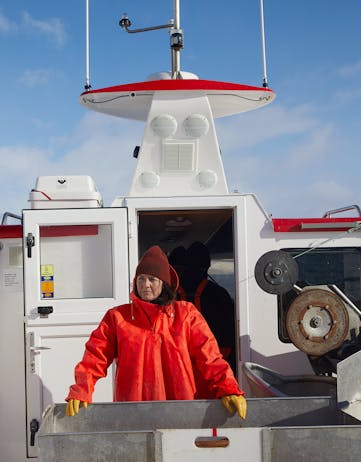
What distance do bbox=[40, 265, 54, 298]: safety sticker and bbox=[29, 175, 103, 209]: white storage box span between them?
0.55 meters

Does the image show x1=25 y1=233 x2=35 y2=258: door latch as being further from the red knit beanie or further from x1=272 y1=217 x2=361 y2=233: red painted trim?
x1=272 y1=217 x2=361 y2=233: red painted trim

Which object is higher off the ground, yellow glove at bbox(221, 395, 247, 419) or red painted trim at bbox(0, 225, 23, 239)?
red painted trim at bbox(0, 225, 23, 239)

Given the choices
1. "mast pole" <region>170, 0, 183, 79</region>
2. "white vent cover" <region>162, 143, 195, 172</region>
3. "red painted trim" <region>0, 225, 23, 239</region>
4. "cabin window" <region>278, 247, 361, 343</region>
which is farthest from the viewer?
"mast pole" <region>170, 0, 183, 79</region>

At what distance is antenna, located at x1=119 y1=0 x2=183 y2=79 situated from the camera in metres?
6.18

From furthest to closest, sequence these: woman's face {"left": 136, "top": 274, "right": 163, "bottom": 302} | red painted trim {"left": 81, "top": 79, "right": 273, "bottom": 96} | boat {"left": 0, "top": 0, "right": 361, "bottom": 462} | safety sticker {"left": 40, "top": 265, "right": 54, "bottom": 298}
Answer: red painted trim {"left": 81, "top": 79, "right": 273, "bottom": 96}, safety sticker {"left": 40, "top": 265, "right": 54, "bottom": 298}, boat {"left": 0, "top": 0, "right": 361, "bottom": 462}, woman's face {"left": 136, "top": 274, "right": 163, "bottom": 302}

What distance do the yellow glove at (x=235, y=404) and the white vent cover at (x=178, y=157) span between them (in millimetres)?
3140

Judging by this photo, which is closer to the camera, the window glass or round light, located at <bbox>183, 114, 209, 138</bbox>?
the window glass

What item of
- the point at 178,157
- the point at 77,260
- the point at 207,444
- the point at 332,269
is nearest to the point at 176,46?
the point at 178,157

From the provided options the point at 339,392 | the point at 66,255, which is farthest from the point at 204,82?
the point at 339,392

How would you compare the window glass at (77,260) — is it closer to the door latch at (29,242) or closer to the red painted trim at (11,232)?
the door latch at (29,242)

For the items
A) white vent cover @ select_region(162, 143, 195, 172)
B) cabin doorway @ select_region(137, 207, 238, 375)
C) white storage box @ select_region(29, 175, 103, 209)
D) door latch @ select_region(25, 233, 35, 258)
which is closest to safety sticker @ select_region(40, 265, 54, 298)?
door latch @ select_region(25, 233, 35, 258)

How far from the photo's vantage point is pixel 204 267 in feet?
21.2

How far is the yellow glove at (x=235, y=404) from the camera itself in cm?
253

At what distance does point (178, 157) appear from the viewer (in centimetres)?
545
